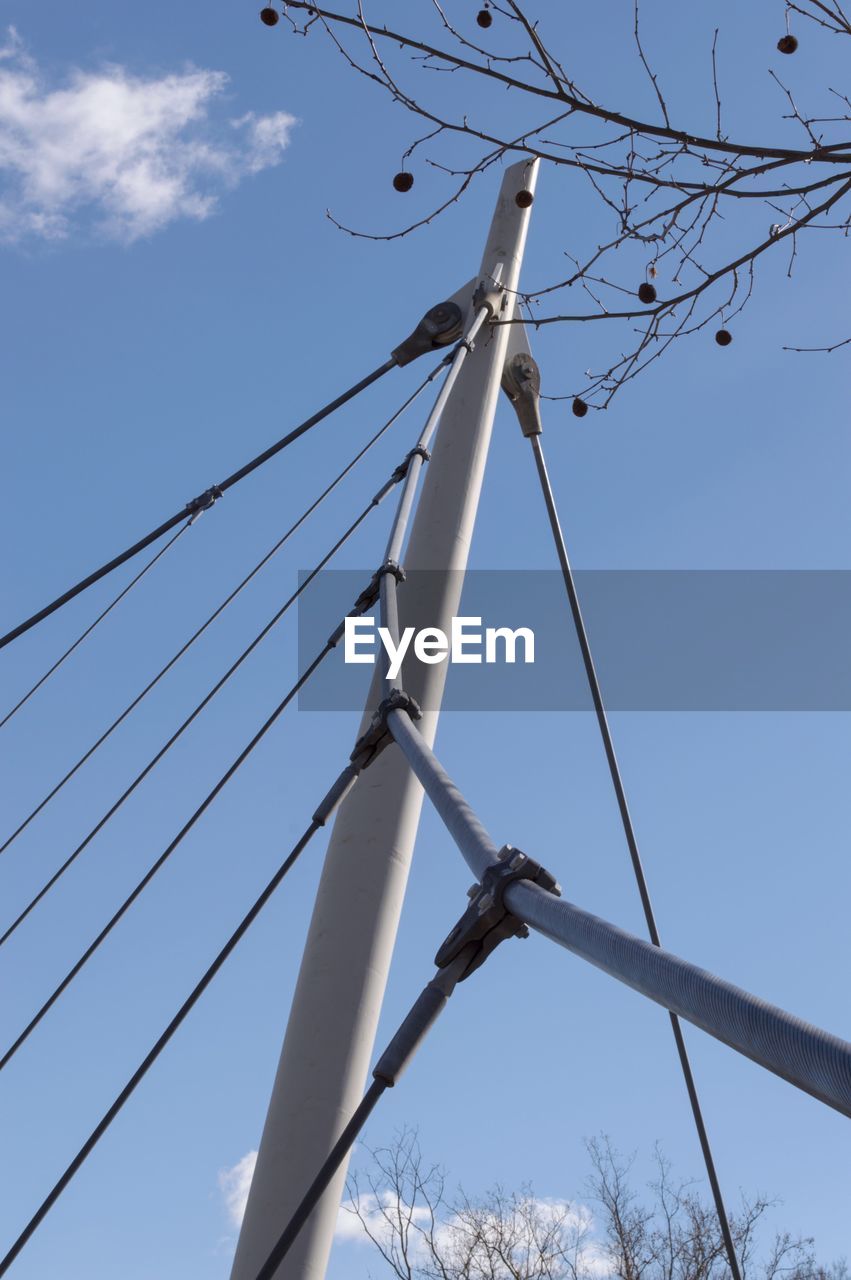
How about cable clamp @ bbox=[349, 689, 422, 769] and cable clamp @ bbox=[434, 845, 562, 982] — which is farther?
cable clamp @ bbox=[349, 689, 422, 769]

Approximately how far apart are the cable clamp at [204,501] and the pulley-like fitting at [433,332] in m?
0.86

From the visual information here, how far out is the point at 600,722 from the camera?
154 inches

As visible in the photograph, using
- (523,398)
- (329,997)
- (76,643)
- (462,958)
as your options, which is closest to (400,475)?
(523,398)

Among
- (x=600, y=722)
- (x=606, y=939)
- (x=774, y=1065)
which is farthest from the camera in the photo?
(x=600, y=722)

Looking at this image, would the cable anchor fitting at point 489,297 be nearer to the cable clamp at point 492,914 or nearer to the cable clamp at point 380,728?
the cable clamp at point 380,728

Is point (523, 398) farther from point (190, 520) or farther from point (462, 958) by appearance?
point (462, 958)

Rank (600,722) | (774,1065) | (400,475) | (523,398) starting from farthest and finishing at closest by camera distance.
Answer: (523,398) < (400,475) < (600,722) < (774,1065)

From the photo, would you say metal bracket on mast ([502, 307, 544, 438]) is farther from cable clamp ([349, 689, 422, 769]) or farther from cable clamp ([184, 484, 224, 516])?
cable clamp ([349, 689, 422, 769])

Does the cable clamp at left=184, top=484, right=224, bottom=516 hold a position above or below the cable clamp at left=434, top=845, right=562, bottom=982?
above

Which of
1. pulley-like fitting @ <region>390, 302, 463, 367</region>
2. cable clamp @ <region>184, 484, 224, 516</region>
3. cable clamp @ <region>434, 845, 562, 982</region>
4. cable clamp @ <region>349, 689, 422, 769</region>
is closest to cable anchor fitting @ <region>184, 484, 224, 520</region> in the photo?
cable clamp @ <region>184, 484, 224, 516</region>

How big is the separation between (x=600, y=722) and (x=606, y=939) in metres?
2.63

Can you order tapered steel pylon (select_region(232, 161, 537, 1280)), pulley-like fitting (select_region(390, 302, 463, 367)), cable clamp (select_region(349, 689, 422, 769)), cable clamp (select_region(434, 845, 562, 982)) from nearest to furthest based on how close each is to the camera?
1. cable clamp (select_region(434, 845, 562, 982))
2. cable clamp (select_region(349, 689, 422, 769))
3. tapered steel pylon (select_region(232, 161, 537, 1280))
4. pulley-like fitting (select_region(390, 302, 463, 367))

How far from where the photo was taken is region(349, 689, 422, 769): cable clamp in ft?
8.41

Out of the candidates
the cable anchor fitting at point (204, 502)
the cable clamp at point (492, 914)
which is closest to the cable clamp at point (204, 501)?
the cable anchor fitting at point (204, 502)
